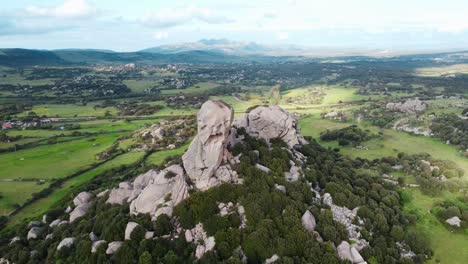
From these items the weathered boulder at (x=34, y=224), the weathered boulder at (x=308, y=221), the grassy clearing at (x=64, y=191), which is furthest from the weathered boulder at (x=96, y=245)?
the grassy clearing at (x=64, y=191)

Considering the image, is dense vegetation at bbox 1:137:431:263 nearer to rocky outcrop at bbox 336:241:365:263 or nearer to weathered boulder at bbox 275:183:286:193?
weathered boulder at bbox 275:183:286:193

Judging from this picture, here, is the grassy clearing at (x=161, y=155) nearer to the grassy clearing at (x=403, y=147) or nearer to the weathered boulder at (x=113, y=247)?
the grassy clearing at (x=403, y=147)

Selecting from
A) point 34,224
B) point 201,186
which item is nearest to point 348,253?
point 201,186

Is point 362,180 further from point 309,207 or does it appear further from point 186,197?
point 186,197

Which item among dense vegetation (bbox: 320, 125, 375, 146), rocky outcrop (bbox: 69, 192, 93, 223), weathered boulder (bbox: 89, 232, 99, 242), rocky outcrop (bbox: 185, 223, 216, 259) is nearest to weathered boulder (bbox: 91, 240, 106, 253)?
weathered boulder (bbox: 89, 232, 99, 242)

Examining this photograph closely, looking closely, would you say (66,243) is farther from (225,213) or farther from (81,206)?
(225,213)

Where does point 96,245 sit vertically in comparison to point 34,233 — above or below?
above

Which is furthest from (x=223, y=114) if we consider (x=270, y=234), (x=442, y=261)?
(x=442, y=261)
